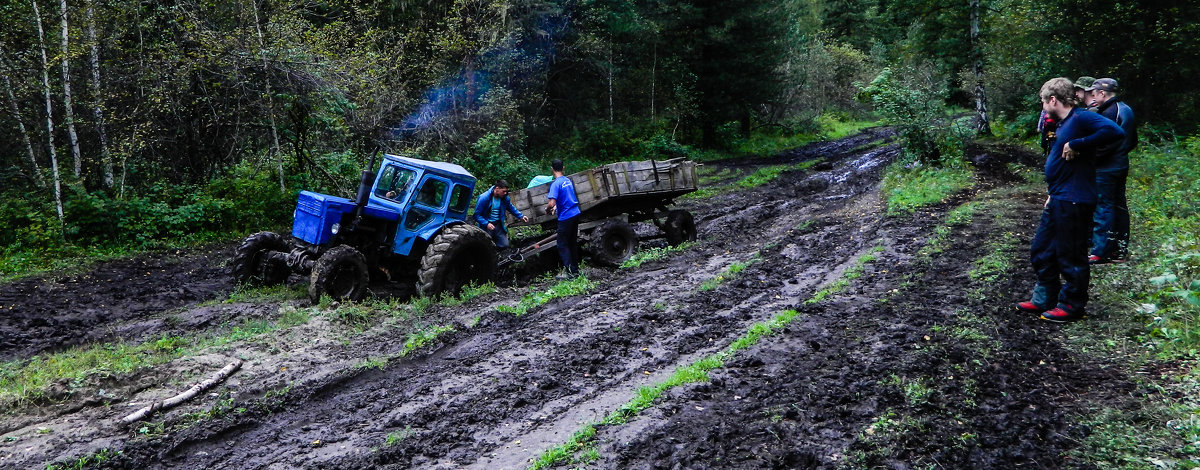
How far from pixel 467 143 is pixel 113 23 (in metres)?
7.60

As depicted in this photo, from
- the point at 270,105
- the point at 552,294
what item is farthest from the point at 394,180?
the point at 270,105

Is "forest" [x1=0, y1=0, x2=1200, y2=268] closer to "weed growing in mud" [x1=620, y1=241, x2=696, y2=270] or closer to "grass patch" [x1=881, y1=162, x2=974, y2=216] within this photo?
"grass patch" [x1=881, y1=162, x2=974, y2=216]

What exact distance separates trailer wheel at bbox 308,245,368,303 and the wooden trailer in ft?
7.17

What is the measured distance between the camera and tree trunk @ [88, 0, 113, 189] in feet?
40.0

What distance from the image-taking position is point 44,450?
4.51 meters

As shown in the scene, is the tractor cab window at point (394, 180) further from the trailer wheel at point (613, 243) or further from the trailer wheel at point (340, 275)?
the trailer wheel at point (613, 243)

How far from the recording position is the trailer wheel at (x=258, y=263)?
9.20m

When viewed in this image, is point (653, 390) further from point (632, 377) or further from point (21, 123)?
point (21, 123)

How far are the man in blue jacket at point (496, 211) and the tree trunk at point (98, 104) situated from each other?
7811 millimetres

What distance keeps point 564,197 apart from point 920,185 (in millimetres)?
8495

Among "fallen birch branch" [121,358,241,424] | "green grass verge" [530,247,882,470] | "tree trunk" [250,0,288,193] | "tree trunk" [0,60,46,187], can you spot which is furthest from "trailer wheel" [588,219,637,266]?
"tree trunk" [0,60,46,187]

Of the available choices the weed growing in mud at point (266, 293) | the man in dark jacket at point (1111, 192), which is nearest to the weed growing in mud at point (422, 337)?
the weed growing in mud at point (266, 293)

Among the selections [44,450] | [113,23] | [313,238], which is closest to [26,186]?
[113,23]

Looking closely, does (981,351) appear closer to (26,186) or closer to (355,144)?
(355,144)
